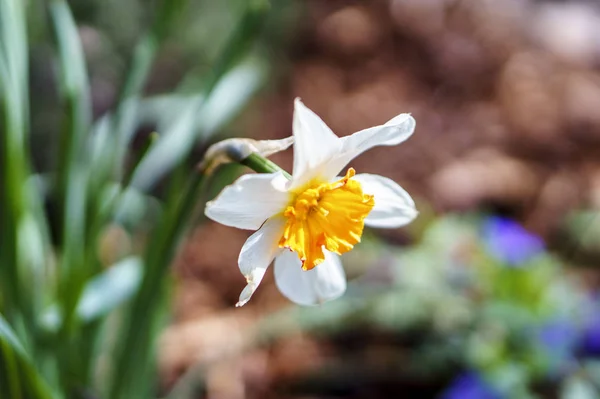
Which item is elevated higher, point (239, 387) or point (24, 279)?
point (24, 279)

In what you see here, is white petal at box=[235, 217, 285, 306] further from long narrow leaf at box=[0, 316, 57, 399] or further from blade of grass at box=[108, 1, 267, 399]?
long narrow leaf at box=[0, 316, 57, 399]

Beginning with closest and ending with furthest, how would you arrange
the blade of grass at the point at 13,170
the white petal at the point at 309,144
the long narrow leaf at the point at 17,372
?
1. the white petal at the point at 309,144
2. the long narrow leaf at the point at 17,372
3. the blade of grass at the point at 13,170

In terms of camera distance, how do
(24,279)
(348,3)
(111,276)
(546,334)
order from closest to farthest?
1. (24,279)
2. (111,276)
3. (546,334)
4. (348,3)

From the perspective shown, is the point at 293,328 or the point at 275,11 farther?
the point at 275,11

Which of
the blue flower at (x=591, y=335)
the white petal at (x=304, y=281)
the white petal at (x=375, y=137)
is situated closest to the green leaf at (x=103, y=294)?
the white petal at (x=304, y=281)

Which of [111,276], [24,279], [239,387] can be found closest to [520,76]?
[239,387]

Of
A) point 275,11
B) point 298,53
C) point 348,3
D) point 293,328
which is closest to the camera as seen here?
point 293,328

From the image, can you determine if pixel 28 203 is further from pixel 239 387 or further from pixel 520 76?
pixel 520 76

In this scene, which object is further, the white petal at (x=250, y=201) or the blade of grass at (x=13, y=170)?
the blade of grass at (x=13, y=170)

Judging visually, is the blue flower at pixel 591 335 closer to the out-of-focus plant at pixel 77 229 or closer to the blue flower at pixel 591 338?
the blue flower at pixel 591 338
